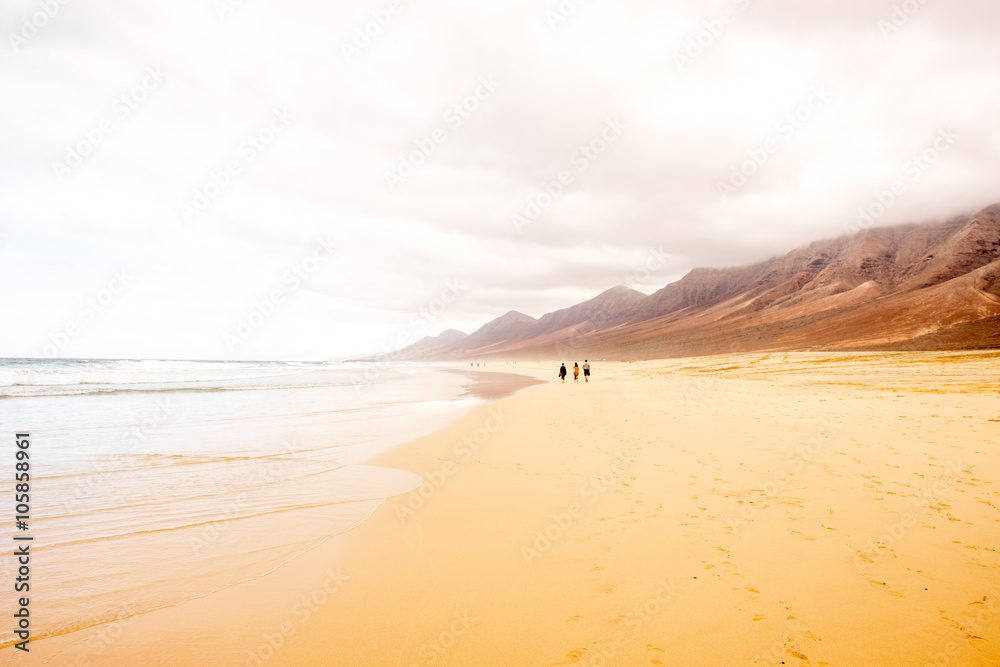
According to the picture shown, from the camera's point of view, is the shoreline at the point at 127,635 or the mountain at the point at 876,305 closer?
the shoreline at the point at 127,635

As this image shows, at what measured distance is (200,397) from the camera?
2895cm

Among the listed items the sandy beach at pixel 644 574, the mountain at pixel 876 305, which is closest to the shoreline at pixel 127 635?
the sandy beach at pixel 644 574

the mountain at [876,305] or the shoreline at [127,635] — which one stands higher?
the mountain at [876,305]

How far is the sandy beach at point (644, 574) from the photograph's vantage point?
3986 millimetres

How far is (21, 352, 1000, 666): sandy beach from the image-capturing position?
3.99 meters

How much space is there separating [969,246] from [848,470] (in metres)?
193

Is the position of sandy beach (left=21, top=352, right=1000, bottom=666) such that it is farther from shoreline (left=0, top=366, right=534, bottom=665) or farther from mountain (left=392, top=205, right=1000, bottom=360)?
mountain (left=392, top=205, right=1000, bottom=360)

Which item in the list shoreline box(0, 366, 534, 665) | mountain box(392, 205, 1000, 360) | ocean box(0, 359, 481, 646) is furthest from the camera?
mountain box(392, 205, 1000, 360)

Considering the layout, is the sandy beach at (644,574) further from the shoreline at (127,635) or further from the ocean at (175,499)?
the ocean at (175,499)

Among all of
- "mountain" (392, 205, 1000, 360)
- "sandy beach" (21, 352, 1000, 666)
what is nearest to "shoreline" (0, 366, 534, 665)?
"sandy beach" (21, 352, 1000, 666)

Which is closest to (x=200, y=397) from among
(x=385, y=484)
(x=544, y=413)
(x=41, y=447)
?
(x=41, y=447)

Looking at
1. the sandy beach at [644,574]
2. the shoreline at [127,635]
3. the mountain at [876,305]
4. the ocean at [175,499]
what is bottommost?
the sandy beach at [644,574]

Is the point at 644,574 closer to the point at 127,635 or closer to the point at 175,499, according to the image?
the point at 127,635

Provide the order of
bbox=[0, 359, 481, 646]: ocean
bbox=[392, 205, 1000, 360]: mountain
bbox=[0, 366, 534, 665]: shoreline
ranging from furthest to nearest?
bbox=[392, 205, 1000, 360]: mountain, bbox=[0, 359, 481, 646]: ocean, bbox=[0, 366, 534, 665]: shoreline
